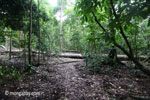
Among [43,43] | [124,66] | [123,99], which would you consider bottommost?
[123,99]

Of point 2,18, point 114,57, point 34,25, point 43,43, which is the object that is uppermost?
point 2,18

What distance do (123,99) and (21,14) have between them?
17.2 feet

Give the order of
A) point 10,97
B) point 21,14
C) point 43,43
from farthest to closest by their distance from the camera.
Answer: point 43,43, point 21,14, point 10,97

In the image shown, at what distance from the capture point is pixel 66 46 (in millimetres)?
14391

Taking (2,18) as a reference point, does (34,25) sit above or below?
below

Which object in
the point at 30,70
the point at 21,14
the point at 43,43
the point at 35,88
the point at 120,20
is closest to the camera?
the point at 120,20

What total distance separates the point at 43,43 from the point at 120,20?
13.7ft

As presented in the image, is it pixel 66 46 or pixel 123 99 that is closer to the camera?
pixel 123 99

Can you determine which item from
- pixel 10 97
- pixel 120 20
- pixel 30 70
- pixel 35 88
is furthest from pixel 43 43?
pixel 120 20

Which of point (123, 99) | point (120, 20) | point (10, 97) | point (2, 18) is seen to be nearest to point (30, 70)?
point (10, 97)

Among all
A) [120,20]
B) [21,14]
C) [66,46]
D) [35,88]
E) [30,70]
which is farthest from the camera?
[66,46]

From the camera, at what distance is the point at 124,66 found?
4676 millimetres

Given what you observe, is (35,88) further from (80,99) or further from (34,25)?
(34,25)

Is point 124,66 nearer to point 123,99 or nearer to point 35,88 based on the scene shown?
point 123,99
